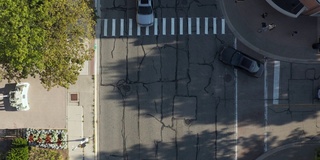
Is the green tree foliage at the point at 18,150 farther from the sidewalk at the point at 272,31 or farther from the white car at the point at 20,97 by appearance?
the sidewalk at the point at 272,31

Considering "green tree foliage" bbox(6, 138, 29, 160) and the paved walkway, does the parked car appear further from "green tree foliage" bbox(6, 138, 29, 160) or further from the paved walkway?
"green tree foliage" bbox(6, 138, 29, 160)

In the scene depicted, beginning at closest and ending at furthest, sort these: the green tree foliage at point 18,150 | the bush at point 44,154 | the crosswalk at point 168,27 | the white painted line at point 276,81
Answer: the green tree foliage at point 18,150 < the white painted line at point 276,81 < the crosswalk at point 168,27 < the bush at point 44,154

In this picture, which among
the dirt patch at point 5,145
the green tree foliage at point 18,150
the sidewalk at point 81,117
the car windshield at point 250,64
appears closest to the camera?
the car windshield at point 250,64

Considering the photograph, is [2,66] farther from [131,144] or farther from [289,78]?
[289,78]

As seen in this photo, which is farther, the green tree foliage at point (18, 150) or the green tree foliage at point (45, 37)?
the green tree foliage at point (18, 150)

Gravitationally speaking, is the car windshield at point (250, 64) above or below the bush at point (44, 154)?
above

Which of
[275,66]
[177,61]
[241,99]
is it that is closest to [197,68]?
[177,61]

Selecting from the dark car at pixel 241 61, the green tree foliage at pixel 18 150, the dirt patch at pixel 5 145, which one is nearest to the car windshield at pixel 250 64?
the dark car at pixel 241 61
